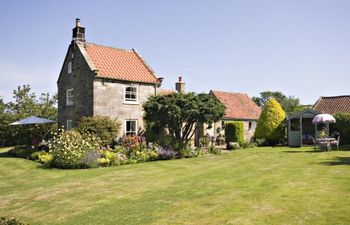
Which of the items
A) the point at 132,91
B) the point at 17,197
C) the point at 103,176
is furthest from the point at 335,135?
the point at 17,197

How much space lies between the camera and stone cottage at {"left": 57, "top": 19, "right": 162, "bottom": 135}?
24.2 m

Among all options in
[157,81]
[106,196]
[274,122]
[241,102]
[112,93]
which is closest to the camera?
[106,196]

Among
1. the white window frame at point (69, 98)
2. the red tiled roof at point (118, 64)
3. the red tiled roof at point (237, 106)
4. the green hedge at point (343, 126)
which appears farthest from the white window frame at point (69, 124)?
the green hedge at point (343, 126)

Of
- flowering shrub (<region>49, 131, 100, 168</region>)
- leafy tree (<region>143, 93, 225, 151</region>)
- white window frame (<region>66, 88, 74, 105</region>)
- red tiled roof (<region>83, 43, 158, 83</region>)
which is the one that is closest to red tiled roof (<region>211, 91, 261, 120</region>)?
red tiled roof (<region>83, 43, 158, 83</region>)

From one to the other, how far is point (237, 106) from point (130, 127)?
17196 millimetres

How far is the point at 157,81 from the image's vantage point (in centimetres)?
2731

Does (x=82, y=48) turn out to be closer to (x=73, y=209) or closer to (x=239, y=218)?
(x=73, y=209)

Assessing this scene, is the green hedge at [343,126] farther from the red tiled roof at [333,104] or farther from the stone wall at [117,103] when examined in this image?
the stone wall at [117,103]

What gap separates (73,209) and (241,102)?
33.5 meters

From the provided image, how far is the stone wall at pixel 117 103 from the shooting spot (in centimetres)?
2392

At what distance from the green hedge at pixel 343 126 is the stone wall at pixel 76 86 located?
72.1 feet

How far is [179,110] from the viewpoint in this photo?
2091cm

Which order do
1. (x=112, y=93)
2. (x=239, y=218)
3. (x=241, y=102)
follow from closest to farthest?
(x=239, y=218) → (x=112, y=93) → (x=241, y=102)

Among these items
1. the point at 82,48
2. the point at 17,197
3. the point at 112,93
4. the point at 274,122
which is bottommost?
the point at 17,197
